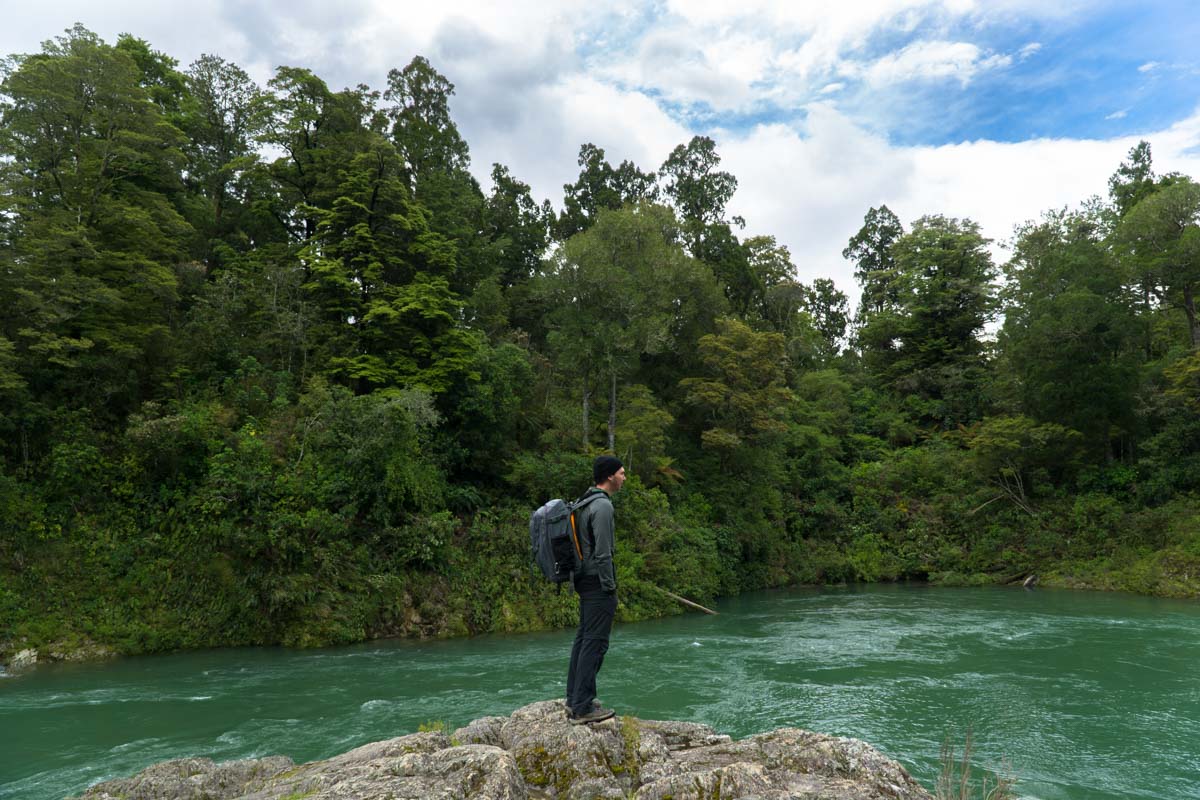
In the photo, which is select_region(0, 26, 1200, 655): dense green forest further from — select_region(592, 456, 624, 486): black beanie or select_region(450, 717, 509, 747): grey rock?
select_region(592, 456, 624, 486): black beanie

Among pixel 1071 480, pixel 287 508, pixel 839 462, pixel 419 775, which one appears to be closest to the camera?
pixel 419 775

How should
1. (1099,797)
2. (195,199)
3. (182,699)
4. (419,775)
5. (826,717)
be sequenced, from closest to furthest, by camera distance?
(419,775)
(1099,797)
(826,717)
(182,699)
(195,199)

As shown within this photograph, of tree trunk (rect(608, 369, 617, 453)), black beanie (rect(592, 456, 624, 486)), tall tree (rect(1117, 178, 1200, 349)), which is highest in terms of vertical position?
tall tree (rect(1117, 178, 1200, 349))

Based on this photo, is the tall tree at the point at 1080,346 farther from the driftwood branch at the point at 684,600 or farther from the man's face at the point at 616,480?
the man's face at the point at 616,480

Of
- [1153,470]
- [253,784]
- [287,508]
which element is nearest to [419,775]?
[253,784]

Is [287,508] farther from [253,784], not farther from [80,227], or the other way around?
[253,784]

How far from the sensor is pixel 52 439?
55.3 feet

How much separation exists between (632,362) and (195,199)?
695 inches

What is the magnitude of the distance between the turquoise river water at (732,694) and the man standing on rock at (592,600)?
4052 millimetres

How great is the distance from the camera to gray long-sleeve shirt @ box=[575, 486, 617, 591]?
199 inches

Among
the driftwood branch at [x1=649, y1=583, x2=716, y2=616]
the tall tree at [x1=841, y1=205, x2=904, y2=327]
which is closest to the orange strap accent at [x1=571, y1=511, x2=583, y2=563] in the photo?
the driftwood branch at [x1=649, y1=583, x2=716, y2=616]

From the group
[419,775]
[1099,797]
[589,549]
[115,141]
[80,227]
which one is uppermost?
[115,141]

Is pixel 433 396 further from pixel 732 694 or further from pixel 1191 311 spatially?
pixel 1191 311

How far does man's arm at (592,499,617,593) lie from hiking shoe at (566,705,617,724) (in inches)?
38.9
